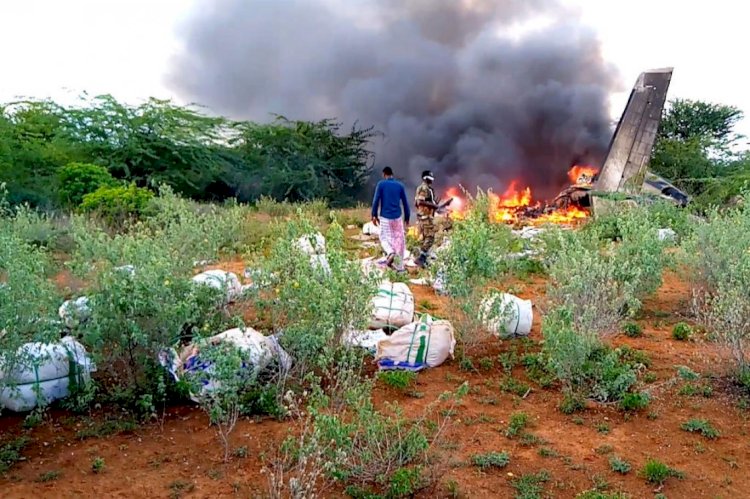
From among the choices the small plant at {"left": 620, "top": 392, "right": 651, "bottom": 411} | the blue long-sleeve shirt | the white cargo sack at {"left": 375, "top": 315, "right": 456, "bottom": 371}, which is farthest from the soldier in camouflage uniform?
the small plant at {"left": 620, "top": 392, "right": 651, "bottom": 411}

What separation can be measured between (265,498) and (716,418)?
2837mm

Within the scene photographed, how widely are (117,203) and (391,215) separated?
6.10 m

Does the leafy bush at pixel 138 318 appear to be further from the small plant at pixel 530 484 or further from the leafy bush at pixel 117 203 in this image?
the leafy bush at pixel 117 203

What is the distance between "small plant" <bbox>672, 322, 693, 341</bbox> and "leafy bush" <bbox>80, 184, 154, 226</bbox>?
853cm

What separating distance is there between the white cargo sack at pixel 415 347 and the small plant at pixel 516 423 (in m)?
0.90

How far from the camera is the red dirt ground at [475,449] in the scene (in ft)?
9.97

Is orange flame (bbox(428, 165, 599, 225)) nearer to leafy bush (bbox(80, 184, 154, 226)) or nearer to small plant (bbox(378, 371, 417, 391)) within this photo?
leafy bush (bbox(80, 184, 154, 226))

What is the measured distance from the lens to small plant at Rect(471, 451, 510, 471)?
10.7 ft

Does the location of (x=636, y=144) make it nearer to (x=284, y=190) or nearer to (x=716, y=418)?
(x=284, y=190)

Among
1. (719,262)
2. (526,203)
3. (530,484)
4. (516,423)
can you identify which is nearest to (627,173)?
(526,203)

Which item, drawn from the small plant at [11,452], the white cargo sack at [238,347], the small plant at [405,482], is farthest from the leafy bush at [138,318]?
the small plant at [405,482]

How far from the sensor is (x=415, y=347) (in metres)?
4.57

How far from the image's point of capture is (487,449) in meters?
3.45

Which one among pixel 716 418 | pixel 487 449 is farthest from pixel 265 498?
pixel 716 418
